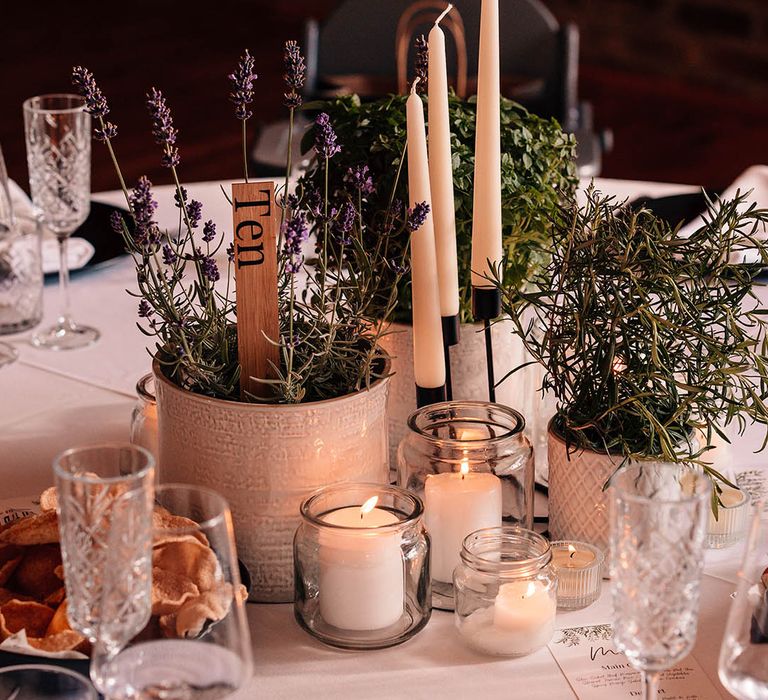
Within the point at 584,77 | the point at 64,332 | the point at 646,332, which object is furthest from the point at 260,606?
the point at 584,77

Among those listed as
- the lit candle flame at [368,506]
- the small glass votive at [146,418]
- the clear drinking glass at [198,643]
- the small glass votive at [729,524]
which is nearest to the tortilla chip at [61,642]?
the clear drinking glass at [198,643]

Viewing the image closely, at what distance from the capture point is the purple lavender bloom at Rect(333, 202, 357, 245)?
3.05 ft

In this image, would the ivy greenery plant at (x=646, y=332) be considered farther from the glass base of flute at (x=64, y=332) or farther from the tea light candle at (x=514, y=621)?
the glass base of flute at (x=64, y=332)

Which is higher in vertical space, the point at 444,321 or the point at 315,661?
the point at 444,321

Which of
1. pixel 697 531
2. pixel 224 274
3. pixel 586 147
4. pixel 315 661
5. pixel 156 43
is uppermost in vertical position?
pixel 156 43

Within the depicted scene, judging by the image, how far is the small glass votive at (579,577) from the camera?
936mm

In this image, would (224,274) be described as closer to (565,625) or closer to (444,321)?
(444,321)

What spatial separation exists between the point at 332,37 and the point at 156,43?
3995mm

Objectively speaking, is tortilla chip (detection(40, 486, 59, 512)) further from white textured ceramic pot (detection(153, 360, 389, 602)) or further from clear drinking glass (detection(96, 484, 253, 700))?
clear drinking glass (detection(96, 484, 253, 700))

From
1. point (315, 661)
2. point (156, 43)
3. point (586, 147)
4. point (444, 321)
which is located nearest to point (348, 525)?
point (315, 661)

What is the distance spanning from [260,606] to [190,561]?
24cm

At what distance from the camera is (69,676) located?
0.77m

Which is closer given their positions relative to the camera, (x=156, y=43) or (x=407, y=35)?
(x=407, y=35)

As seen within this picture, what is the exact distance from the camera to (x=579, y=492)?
98 cm
